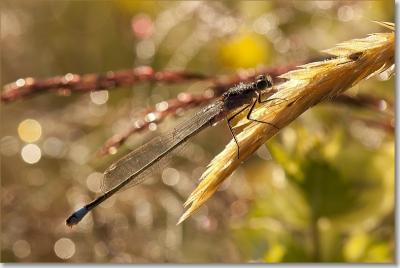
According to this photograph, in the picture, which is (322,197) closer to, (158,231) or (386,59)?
(386,59)

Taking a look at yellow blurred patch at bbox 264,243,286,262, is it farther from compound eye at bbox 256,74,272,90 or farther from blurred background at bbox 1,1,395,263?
compound eye at bbox 256,74,272,90

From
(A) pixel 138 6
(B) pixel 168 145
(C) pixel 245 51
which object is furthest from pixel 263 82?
(A) pixel 138 6

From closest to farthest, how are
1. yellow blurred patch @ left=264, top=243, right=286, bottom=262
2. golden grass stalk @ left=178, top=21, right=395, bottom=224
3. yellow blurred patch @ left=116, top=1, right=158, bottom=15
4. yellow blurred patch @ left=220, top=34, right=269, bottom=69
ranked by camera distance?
1. golden grass stalk @ left=178, top=21, right=395, bottom=224
2. yellow blurred patch @ left=264, top=243, right=286, bottom=262
3. yellow blurred patch @ left=220, top=34, right=269, bottom=69
4. yellow blurred patch @ left=116, top=1, right=158, bottom=15

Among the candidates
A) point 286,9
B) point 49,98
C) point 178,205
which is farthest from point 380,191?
point 49,98

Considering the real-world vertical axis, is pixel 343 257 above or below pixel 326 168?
below

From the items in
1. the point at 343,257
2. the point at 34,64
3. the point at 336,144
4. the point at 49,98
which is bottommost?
the point at 343,257

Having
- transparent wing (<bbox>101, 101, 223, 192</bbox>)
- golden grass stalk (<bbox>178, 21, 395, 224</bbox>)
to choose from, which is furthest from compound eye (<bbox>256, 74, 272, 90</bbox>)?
golden grass stalk (<bbox>178, 21, 395, 224</bbox>)
